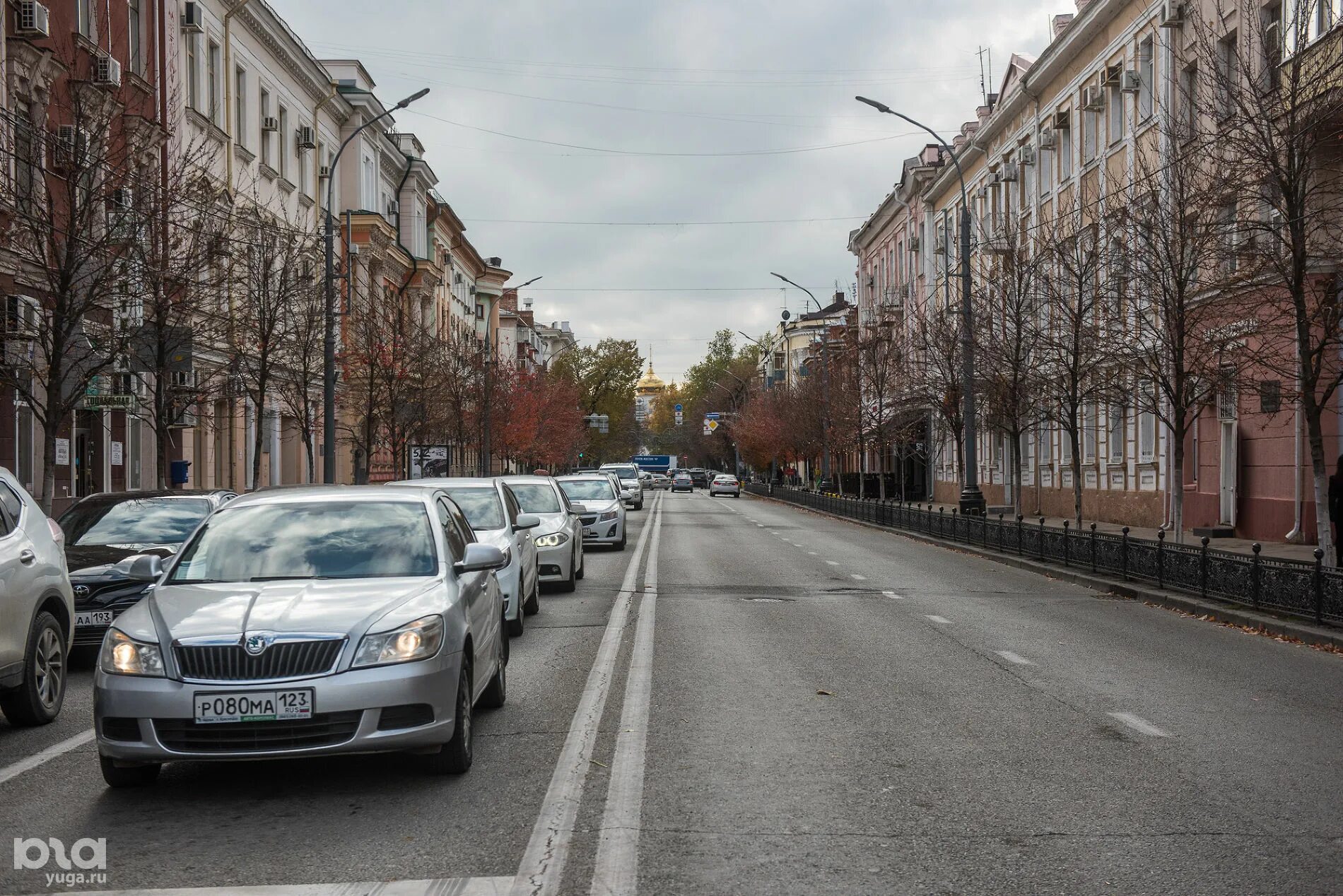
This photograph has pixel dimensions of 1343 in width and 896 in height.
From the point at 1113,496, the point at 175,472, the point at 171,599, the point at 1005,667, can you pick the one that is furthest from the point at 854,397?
the point at 171,599

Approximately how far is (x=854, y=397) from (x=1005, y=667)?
44006 mm

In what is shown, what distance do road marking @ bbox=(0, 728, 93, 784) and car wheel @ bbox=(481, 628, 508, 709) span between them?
2.39 metres

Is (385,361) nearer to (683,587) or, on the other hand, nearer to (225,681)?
(683,587)

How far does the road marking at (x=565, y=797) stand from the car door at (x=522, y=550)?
2.41m

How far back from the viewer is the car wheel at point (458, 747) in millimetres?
7051

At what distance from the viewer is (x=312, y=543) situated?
7895 mm

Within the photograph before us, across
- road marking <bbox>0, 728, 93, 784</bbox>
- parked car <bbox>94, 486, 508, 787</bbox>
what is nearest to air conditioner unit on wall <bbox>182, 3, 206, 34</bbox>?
road marking <bbox>0, 728, 93, 784</bbox>

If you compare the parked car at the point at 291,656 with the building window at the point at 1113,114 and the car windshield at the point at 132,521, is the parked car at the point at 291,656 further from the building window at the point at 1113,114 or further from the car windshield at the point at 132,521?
the building window at the point at 1113,114

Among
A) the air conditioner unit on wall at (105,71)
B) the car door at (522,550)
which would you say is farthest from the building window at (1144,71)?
the car door at (522,550)

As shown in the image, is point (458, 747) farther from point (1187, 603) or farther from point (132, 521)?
point (1187, 603)

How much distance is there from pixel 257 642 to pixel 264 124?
35055 mm

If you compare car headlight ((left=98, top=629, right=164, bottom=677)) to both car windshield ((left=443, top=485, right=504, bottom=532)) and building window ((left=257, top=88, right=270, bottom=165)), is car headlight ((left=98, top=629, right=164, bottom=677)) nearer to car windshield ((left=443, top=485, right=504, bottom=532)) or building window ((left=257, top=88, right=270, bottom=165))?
car windshield ((left=443, top=485, right=504, bottom=532))

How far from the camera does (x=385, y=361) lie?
36906 millimetres

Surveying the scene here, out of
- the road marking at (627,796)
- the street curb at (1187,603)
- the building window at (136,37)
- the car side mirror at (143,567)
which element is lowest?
the street curb at (1187,603)
